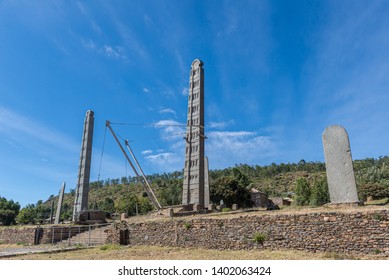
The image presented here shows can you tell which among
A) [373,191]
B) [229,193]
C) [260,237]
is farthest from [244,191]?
[260,237]

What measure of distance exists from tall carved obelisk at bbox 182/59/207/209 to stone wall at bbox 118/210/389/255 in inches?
332

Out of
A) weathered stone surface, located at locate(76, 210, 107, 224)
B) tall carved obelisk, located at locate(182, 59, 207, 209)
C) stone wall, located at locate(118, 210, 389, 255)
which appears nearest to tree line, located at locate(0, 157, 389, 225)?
weathered stone surface, located at locate(76, 210, 107, 224)

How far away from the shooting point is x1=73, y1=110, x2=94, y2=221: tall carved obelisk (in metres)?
30.5

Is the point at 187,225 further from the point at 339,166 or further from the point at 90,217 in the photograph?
the point at 90,217

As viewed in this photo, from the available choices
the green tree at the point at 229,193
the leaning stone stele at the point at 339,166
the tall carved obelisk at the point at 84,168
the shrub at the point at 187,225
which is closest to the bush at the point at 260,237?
the shrub at the point at 187,225

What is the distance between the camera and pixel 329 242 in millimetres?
10828

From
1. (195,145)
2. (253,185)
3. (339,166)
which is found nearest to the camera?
(339,166)

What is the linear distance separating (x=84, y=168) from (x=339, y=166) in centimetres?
2447

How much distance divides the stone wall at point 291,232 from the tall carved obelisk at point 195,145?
332 inches

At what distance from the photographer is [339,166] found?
15.1m

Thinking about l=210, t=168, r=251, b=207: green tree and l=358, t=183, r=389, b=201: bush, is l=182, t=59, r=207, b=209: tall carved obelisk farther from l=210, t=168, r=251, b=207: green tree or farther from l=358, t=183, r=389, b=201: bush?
l=210, t=168, r=251, b=207: green tree

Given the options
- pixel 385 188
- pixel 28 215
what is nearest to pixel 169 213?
pixel 385 188

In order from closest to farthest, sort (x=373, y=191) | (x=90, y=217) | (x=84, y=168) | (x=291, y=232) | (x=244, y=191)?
(x=291, y=232) < (x=90, y=217) < (x=84, y=168) < (x=373, y=191) < (x=244, y=191)
